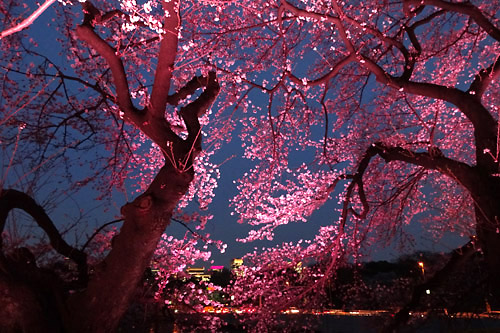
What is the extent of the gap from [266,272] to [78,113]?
5.19 meters

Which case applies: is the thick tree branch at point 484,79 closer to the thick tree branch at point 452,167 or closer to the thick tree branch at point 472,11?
the thick tree branch at point 472,11

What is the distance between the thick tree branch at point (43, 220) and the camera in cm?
533

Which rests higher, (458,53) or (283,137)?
(458,53)

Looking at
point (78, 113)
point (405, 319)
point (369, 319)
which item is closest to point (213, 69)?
point (78, 113)

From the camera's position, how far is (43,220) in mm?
5957

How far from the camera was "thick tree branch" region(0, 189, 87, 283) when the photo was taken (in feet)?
17.5

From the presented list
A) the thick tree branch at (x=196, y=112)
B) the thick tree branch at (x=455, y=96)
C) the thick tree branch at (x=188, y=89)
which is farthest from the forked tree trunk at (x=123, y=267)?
the thick tree branch at (x=455, y=96)

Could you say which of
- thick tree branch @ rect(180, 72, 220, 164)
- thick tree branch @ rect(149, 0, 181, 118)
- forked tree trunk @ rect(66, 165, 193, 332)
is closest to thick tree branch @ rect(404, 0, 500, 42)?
thick tree branch @ rect(180, 72, 220, 164)

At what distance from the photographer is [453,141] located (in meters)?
9.93

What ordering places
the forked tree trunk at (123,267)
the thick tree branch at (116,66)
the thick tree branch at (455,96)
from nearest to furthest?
the forked tree trunk at (123,267) → the thick tree branch at (116,66) → the thick tree branch at (455,96)

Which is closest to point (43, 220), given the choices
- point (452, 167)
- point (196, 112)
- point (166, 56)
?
point (196, 112)

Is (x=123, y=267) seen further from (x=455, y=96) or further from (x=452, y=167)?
(x=455, y=96)

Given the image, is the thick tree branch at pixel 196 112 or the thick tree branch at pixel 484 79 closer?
the thick tree branch at pixel 196 112

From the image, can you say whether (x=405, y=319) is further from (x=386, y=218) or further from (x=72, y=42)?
(x=72, y=42)
